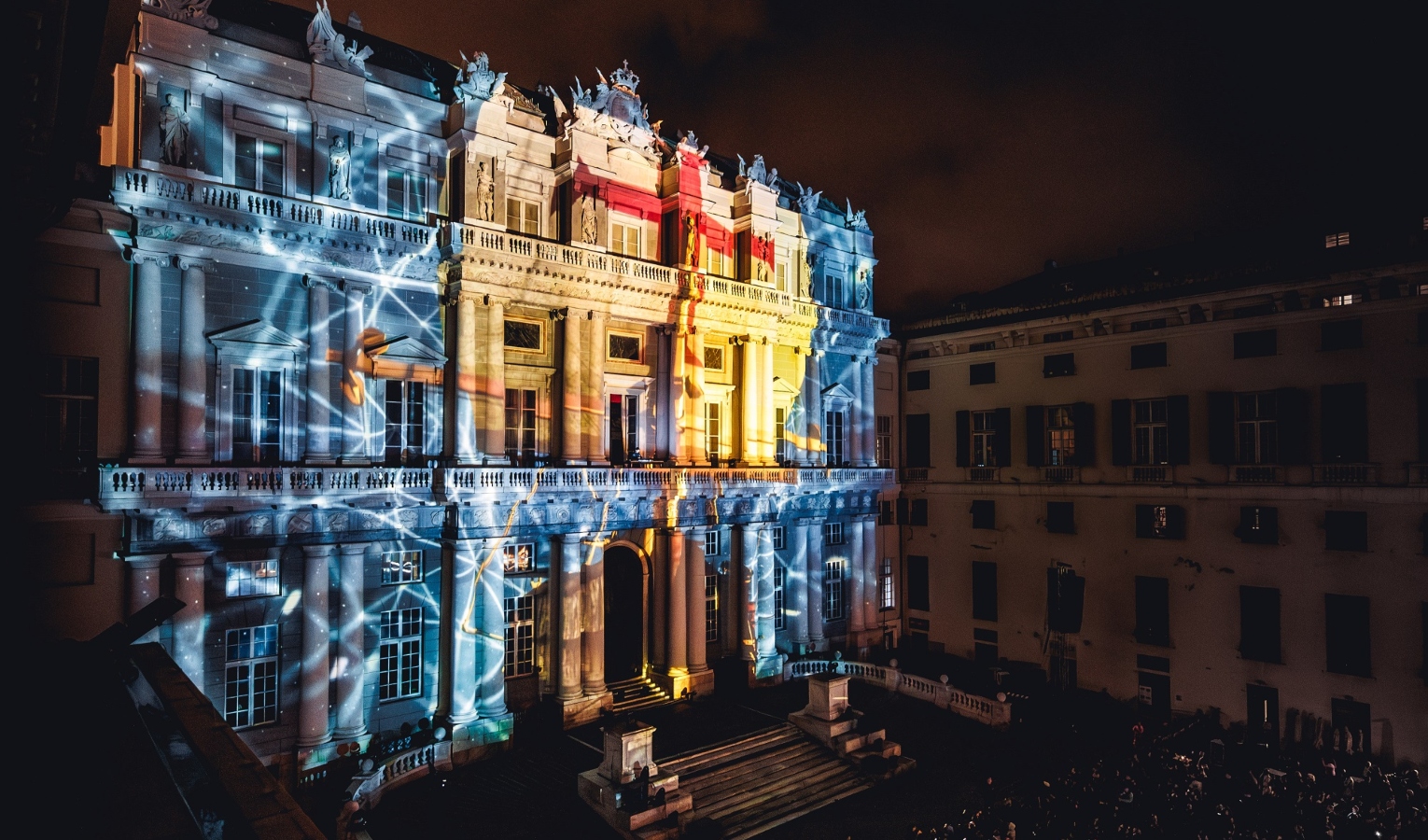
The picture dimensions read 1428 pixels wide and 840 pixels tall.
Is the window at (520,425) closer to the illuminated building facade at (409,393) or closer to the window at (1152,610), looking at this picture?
the illuminated building facade at (409,393)

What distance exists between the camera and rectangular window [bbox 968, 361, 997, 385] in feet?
110

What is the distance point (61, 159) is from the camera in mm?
6879

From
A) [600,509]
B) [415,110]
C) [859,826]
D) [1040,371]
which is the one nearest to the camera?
[859,826]

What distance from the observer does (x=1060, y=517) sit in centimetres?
3075

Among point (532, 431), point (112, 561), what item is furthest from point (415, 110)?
point (112, 561)

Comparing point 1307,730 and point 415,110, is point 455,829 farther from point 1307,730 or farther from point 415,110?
point 1307,730

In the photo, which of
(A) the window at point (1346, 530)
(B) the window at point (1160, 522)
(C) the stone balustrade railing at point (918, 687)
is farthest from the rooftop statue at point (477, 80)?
(A) the window at point (1346, 530)

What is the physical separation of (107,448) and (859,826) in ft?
70.6

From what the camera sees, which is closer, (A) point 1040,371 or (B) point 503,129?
(B) point 503,129

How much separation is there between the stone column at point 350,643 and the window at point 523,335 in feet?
26.4

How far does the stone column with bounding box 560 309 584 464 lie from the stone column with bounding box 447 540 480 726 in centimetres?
448

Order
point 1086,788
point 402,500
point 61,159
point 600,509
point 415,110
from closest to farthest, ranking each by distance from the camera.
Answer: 1. point 61,159
2. point 1086,788
3. point 402,500
4. point 415,110
5. point 600,509

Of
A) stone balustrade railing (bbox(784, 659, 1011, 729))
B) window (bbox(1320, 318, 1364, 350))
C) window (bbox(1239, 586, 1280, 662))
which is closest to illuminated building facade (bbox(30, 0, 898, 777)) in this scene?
stone balustrade railing (bbox(784, 659, 1011, 729))

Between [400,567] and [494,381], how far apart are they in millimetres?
6427
